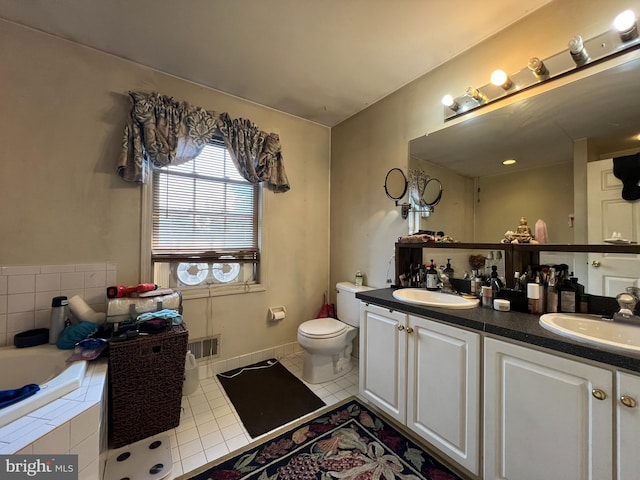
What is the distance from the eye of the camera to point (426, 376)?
1.39 m

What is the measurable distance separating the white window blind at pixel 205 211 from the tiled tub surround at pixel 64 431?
114 cm

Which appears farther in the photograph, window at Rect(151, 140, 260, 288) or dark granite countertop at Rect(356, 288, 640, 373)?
window at Rect(151, 140, 260, 288)

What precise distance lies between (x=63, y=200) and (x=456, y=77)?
9.27 feet

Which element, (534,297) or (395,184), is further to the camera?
(395,184)

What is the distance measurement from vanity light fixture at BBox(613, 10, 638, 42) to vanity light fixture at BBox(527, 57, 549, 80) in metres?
0.27

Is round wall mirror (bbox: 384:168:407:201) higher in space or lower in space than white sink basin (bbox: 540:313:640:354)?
higher

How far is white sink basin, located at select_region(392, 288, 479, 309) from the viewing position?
57.5 inches

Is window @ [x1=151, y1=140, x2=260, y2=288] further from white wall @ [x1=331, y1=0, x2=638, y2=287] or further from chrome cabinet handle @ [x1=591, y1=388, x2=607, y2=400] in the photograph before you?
chrome cabinet handle @ [x1=591, y1=388, x2=607, y2=400]

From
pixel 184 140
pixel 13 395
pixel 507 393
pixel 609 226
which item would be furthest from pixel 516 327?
pixel 184 140

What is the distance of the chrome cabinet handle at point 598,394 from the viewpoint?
869mm

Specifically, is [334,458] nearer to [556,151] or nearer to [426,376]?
[426,376]

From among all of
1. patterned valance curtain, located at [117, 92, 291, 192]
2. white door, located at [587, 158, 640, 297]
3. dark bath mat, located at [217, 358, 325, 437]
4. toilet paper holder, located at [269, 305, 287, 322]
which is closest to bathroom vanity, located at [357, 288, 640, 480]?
white door, located at [587, 158, 640, 297]

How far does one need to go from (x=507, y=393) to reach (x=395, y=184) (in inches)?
62.7

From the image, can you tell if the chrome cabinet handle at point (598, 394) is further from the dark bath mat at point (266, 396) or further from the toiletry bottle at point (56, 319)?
the toiletry bottle at point (56, 319)
